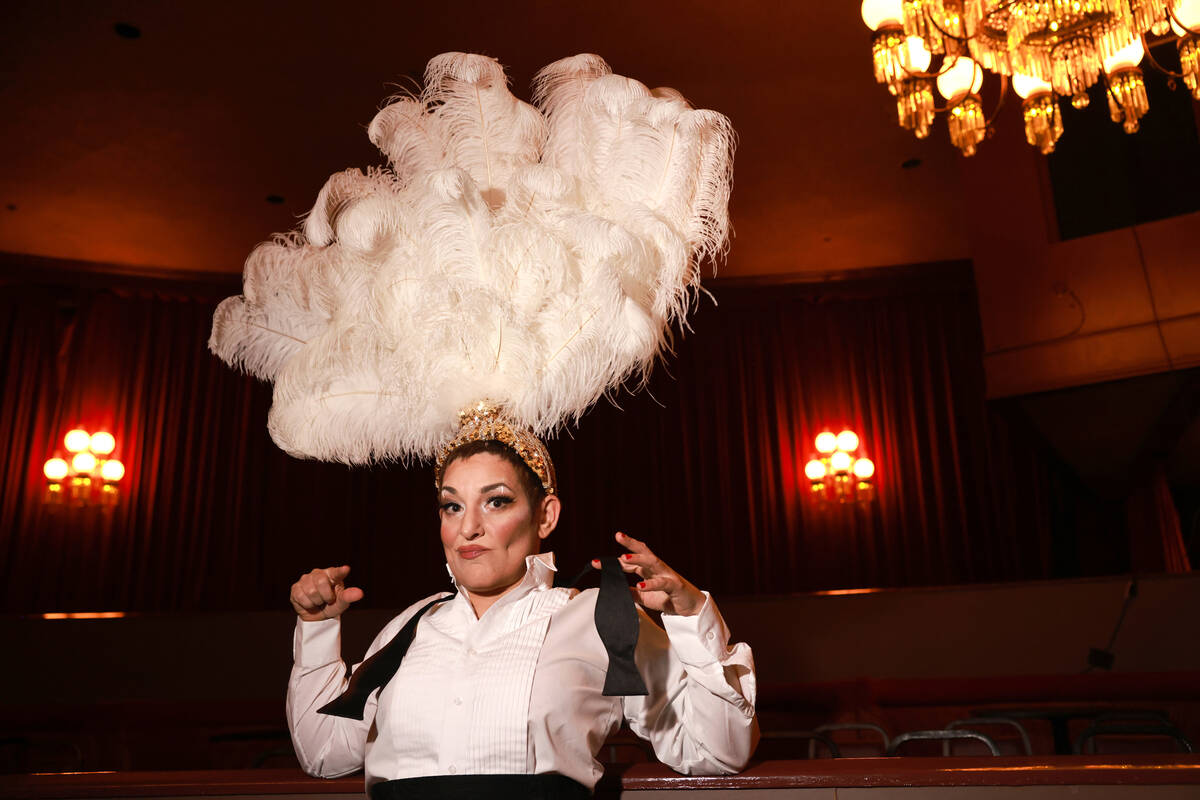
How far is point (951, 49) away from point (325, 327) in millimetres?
3217

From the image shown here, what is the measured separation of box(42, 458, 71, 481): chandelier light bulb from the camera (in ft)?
26.1

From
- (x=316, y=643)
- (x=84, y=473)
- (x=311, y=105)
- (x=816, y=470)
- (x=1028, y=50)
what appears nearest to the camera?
(x=316, y=643)

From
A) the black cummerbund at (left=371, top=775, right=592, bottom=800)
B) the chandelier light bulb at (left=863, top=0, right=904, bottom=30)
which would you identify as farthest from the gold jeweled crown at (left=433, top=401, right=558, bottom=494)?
the chandelier light bulb at (left=863, top=0, right=904, bottom=30)

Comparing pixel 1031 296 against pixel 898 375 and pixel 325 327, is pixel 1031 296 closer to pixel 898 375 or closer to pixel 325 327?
pixel 898 375

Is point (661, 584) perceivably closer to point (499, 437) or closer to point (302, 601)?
point (499, 437)

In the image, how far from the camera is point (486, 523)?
1.70m

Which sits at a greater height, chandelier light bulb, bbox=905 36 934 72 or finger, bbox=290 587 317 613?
chandelier light bulb, bbox=905 36 934 72

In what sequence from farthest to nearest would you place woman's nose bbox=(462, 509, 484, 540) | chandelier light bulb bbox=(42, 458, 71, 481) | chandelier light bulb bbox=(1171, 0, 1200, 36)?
chandelier light bulb bbox=(42, 458, 71, 481) → chandelier light bulb bbox=(1171, 0, 1200, 36) → woman's nose bbox=(462, 509, 484, 540)

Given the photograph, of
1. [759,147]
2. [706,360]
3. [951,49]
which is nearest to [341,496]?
[706,360]

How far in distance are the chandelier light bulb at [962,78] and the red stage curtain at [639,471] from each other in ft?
15.0

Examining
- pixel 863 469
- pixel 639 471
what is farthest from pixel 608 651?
pixel 639 471

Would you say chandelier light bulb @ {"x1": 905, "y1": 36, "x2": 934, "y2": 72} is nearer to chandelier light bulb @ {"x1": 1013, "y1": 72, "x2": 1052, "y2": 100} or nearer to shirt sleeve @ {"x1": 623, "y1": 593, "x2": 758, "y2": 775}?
chandelier light bulb @ {"x1": 1013, "y1": 72, "x2": 1052, "y2": 100}

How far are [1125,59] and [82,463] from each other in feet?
26.5

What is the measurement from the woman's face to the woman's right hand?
0.20 meters
